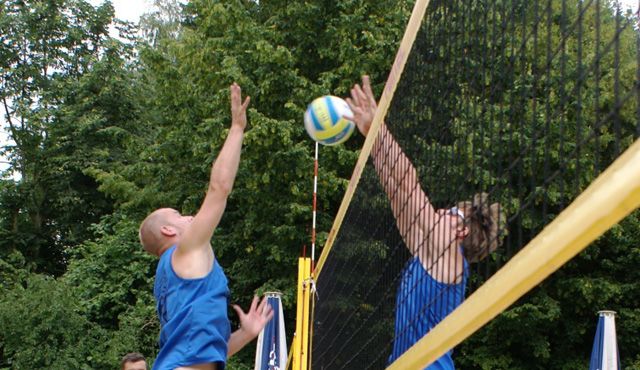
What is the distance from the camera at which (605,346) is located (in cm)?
962

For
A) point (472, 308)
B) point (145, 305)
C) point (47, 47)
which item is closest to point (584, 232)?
point (472, 308)

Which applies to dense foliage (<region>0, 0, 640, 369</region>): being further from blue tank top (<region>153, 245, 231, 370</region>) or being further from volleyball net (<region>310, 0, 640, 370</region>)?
blue tank top (<region>153, 245, 231, 370</region>)

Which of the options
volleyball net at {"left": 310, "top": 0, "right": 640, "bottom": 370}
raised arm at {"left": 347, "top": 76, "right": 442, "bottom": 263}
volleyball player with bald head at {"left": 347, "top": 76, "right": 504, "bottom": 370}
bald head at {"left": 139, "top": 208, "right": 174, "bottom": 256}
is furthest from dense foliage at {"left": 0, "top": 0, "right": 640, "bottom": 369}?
volleyball player with bald head at {"left": 347, "top": 76, "right": 504, "bottom": 370}

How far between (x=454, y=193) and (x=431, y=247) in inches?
17.3

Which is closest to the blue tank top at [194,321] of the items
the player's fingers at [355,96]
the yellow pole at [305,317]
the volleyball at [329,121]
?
the player's fingers at [355,96]

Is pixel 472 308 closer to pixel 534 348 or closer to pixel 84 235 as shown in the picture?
pixel 534 348

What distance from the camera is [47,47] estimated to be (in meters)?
24.5

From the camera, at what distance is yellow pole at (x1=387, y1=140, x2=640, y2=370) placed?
1.75m

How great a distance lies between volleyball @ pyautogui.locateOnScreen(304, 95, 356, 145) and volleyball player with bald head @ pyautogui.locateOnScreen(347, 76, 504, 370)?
179 centimetres

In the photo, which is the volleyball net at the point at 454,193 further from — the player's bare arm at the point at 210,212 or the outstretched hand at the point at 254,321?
the player's bare arm at the point at 210,212

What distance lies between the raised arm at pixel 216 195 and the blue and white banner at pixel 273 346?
5971 millimetres

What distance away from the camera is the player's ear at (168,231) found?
3920mm

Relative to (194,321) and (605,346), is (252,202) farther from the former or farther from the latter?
(194,321)

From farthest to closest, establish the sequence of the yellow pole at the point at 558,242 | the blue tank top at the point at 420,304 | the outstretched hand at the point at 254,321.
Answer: the outstretched hand at the point at 254,321 → the blue tank top at the point at 420,304 → the yellow pole at the point at 558,242
